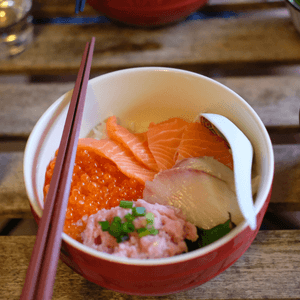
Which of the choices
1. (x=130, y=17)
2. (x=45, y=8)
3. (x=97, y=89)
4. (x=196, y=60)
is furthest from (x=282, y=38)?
(x=45, y=8)

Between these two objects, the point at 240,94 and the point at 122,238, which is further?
the point at 240,94

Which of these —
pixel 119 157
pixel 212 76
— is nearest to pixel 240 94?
pixel 212 76

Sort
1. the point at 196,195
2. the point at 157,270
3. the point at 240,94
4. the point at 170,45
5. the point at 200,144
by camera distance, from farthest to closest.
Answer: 1. the point at 170,45
2. the point at 240,94
3. the point at 200,144
4. the point at 196,195
5. the point at 157,270

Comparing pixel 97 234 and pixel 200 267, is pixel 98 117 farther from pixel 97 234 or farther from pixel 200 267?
pixel 200 267

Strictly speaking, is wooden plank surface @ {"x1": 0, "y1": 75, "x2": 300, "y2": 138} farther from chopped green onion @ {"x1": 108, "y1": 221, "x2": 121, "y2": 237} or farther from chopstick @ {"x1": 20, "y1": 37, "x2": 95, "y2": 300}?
chopped green onion @ {"x1": 108, "y1": 221, "x2": 121, "y2": 237}

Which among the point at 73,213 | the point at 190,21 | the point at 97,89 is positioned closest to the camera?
the point at 73,213

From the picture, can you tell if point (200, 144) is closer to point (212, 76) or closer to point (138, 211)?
point (138, 211)
